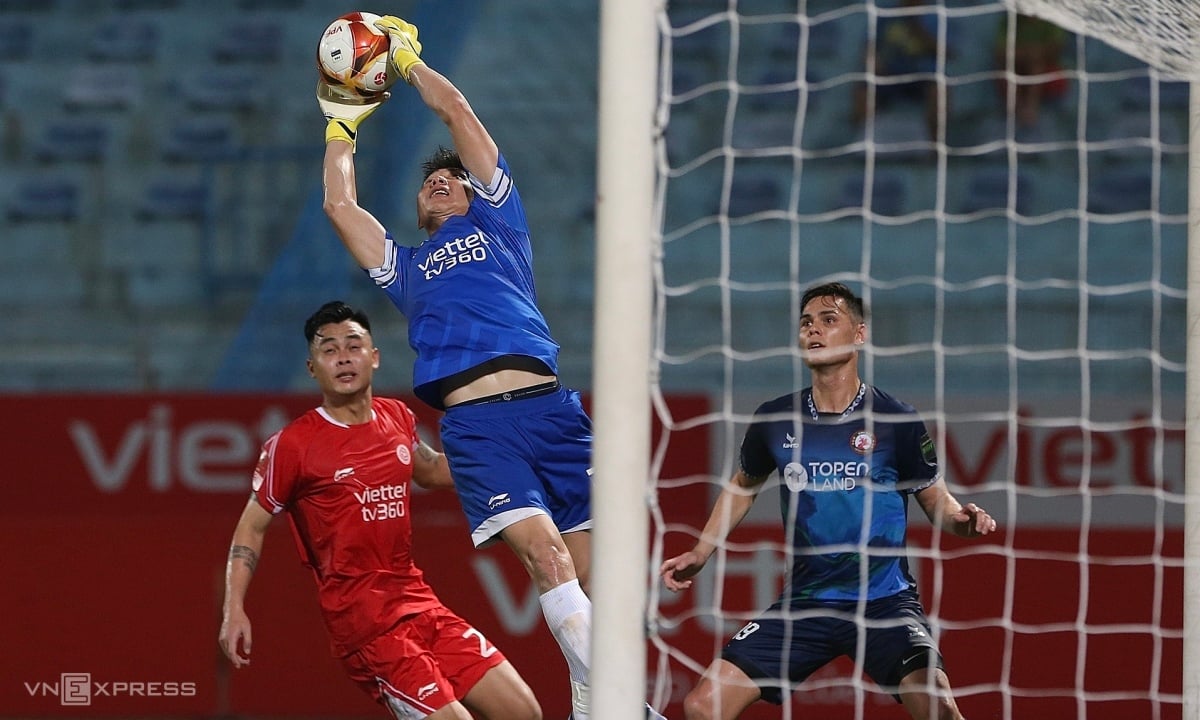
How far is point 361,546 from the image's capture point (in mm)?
5066

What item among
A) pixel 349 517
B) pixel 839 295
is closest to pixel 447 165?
pixel 349 517

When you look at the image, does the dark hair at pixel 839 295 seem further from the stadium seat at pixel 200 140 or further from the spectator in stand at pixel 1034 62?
the stadium seat at pixel 200 140

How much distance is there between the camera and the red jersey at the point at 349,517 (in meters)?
5.04

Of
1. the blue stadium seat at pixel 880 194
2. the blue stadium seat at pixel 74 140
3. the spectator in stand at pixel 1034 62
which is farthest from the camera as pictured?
the blue stadium seat at pixel 74 140

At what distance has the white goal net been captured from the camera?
6.91 metres

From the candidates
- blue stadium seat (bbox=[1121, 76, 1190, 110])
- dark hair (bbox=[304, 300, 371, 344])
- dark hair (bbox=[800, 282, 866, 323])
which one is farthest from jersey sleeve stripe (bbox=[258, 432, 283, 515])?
blue stadium seat (bbox=[1121, 76, 1190, 110])

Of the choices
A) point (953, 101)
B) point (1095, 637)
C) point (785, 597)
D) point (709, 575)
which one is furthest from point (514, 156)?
point (785, 597)

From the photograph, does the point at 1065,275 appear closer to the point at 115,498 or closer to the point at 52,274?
the point at 115,498

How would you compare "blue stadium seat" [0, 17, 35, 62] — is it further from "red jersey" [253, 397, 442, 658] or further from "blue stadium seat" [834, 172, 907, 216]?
"red jersey" [253, 397, 442, 658]

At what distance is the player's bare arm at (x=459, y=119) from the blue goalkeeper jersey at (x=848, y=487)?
114 centimetres

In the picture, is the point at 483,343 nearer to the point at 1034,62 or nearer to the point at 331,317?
the point at 331,317

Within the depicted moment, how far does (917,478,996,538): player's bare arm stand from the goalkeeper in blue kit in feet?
3.32

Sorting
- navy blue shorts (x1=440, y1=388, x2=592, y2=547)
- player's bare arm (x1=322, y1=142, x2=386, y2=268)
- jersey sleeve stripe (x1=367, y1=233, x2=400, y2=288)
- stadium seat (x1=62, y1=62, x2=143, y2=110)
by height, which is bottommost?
navy blue shorts (x1=440, y1=388, x2=592, y2=547)

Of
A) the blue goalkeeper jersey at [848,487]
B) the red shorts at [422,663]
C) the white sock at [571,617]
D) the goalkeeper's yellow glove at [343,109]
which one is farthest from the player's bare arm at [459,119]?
the red shorts at [422,663]
